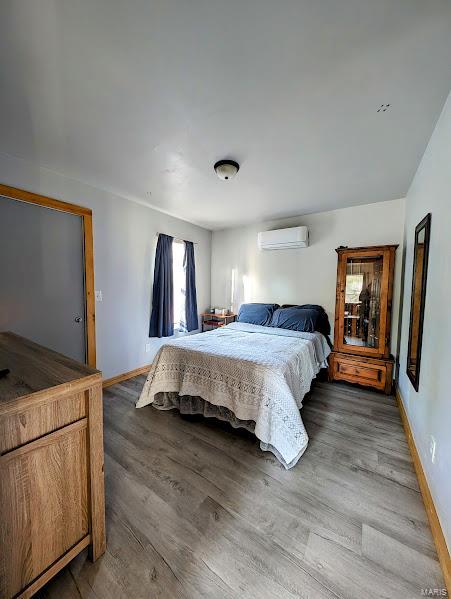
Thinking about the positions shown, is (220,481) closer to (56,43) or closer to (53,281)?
(53,281)

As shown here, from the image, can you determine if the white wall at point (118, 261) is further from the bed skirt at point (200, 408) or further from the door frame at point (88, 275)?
the bed skirt at point (200, 408)

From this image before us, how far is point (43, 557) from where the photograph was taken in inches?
36.5

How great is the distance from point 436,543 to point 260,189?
2.97 meters

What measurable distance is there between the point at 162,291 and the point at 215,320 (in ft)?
4.24

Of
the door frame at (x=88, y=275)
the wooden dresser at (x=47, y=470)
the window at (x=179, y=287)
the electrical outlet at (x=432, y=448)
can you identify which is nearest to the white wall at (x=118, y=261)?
the door frame at (x=88, y=275)

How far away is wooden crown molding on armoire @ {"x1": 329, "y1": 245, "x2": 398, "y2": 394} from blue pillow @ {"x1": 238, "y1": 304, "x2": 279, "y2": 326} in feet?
3.22

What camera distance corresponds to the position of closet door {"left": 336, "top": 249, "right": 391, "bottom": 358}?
9.22 ft

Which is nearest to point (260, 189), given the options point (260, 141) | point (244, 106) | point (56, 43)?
point (260, 141)

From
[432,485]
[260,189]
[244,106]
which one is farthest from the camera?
[260,189]

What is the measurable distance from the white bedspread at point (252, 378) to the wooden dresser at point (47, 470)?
1.11 meters

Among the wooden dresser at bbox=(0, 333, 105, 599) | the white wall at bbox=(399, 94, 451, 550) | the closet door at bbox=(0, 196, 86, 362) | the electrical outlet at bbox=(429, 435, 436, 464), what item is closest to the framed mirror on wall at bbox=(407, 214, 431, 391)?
the white wall at bbox=(399, 94, 451, 550)

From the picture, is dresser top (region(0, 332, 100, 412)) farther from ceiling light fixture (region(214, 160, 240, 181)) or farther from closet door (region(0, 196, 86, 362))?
ceiling light fixture (region(214, 160, 240, 181))

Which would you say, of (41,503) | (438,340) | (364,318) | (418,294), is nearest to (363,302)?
(364,318)

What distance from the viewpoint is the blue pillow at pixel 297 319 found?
126 inches
